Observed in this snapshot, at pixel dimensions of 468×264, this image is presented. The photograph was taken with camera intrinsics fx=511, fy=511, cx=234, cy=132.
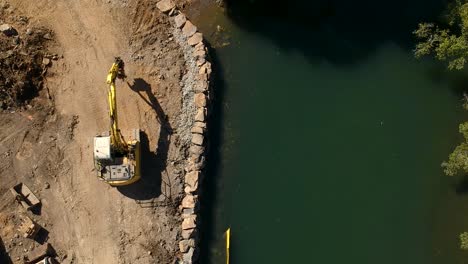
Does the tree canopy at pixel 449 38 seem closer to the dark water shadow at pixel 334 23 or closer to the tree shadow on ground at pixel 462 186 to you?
the dark water shadow at pixel 334 23

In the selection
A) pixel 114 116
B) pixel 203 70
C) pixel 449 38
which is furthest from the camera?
pixel 203 70

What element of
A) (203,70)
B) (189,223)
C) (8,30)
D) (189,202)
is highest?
(8,30)

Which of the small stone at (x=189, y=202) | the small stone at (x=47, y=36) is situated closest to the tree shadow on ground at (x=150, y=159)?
the small stone at (x=189, y=202)

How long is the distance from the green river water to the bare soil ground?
8.15ft

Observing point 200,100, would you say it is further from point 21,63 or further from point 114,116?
point 21,63

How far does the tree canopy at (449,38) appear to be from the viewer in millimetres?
23844

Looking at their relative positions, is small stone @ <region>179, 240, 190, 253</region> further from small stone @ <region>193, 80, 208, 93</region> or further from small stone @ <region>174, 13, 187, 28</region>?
small stone @ <region>174, 13, 187, 28</region>

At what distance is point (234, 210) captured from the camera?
2627cm

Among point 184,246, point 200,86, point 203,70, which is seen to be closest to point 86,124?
point 200,86

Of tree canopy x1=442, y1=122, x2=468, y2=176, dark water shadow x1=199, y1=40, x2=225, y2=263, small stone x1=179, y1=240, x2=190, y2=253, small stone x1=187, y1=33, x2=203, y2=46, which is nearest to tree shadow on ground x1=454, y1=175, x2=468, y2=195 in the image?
tree canopy x1=442, y1=122, x2=468, y2=176

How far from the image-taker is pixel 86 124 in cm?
2588

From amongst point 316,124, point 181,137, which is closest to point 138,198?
point 181,137

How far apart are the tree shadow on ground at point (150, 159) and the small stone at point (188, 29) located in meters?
3.32

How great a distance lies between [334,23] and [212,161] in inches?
387
